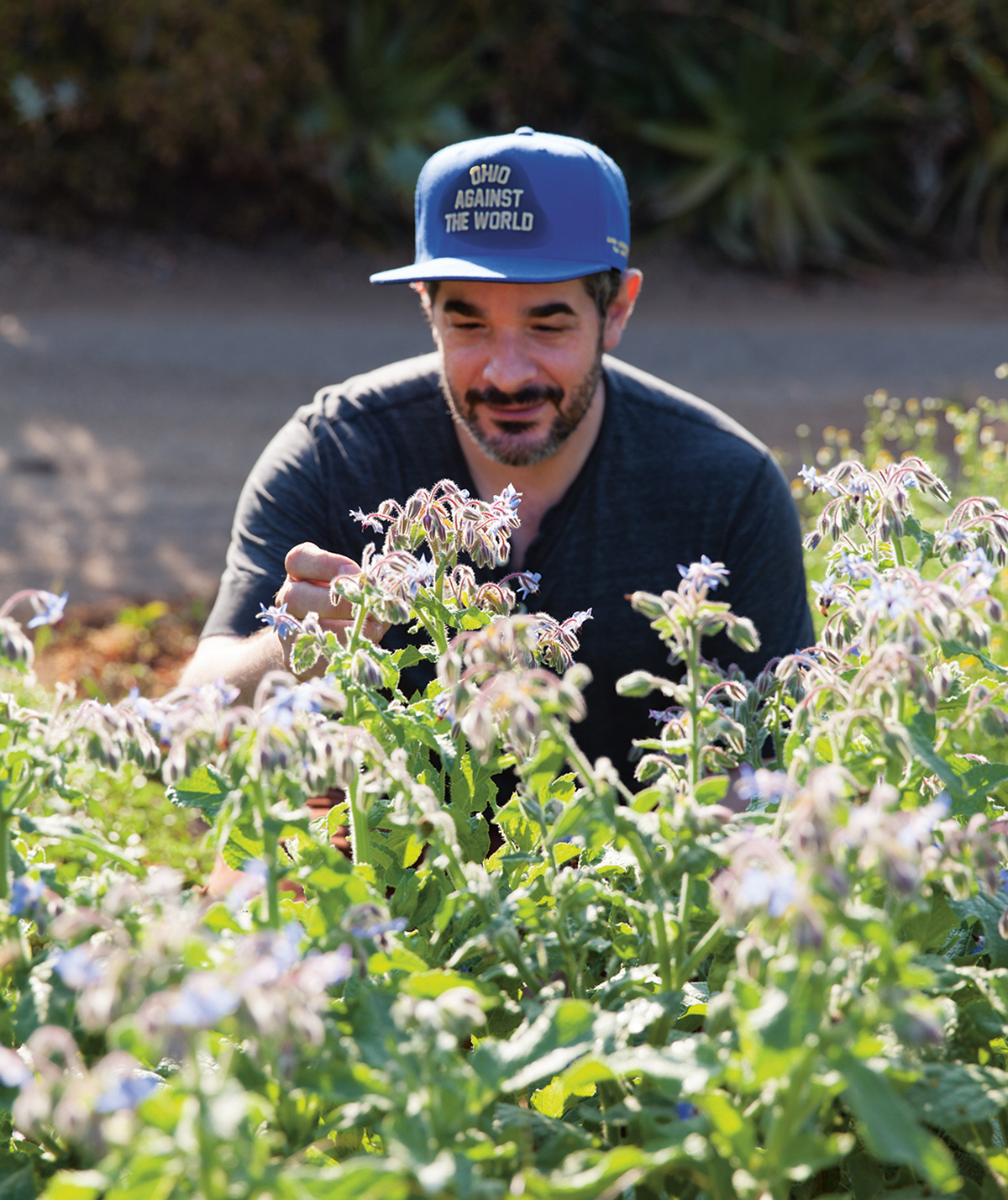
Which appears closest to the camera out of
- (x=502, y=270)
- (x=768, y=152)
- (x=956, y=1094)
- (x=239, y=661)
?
(x=956, y=1094)

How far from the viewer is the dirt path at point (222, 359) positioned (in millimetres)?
6801

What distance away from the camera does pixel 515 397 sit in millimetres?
2785

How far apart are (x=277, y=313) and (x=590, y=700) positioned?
804 cm

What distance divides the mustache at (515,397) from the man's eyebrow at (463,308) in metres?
0.15

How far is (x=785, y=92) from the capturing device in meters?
11.1

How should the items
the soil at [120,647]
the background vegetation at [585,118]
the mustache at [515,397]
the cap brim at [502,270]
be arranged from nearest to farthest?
the cap brim at [502,270] < the mustache at [515,397] < the soil at [120,647] < the background vegetation at [585,118]

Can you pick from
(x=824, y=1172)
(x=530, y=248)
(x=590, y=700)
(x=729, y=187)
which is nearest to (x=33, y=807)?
(x=590, y=700)

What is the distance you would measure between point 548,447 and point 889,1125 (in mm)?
2099

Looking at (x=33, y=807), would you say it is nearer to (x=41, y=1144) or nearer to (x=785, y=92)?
(x=41, y=1144)

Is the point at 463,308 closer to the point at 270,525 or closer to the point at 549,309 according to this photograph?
the point at 549,309

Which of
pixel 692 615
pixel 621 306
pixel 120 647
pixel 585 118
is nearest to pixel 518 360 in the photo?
pixel 621 306

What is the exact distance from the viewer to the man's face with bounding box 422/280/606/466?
274 centimetres

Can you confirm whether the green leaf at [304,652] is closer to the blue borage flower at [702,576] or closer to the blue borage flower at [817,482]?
the blue borage flower at [702,576]

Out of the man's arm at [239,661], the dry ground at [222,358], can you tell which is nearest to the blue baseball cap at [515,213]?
the man's arm at [239,661]
